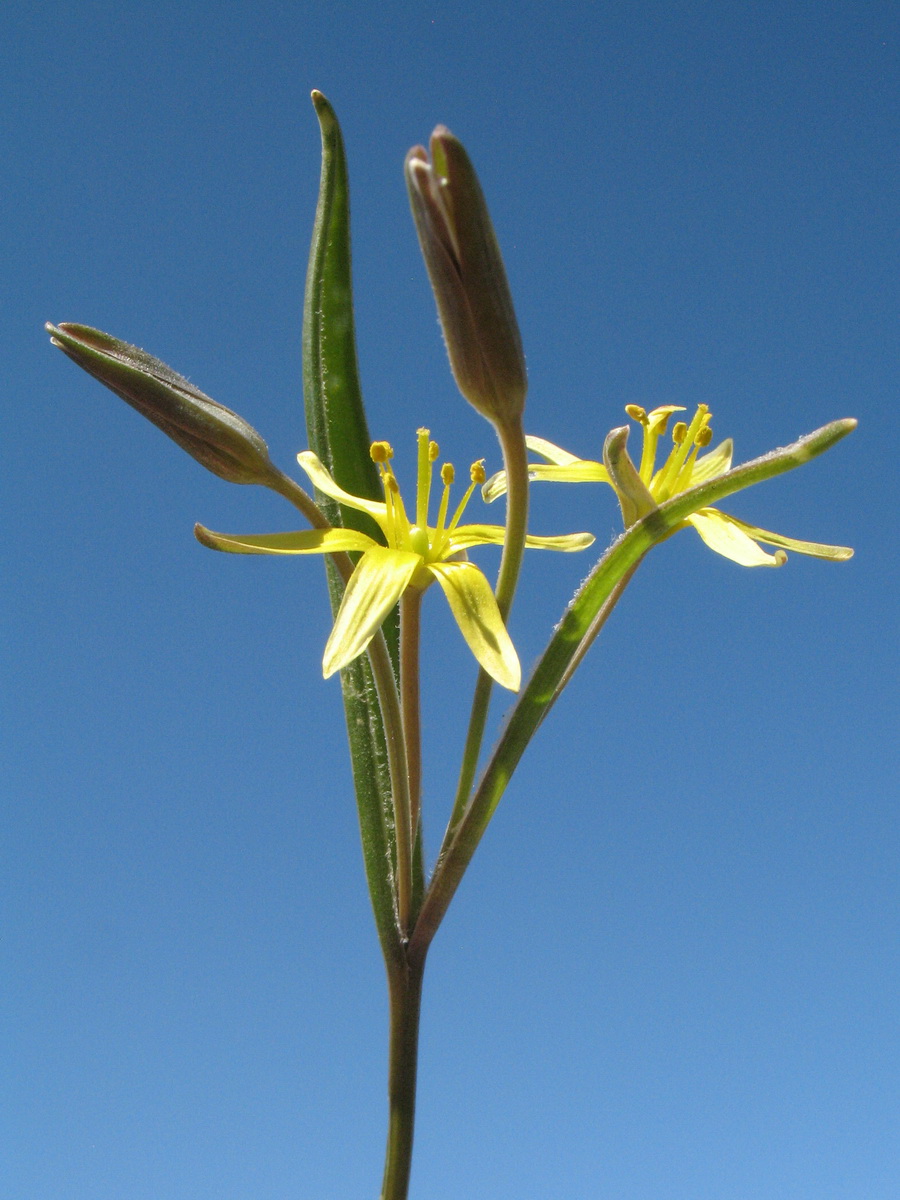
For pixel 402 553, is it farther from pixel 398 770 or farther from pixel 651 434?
pixel 651 434

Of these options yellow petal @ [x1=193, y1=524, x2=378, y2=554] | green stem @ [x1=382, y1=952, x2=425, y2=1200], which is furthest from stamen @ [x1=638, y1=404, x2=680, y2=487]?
green stem @ [x1=382, y1=952, x2=425, y2=1200]

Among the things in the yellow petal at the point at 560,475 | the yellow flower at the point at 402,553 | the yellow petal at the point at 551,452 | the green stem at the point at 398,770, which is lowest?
the green stem at the point at 398,770

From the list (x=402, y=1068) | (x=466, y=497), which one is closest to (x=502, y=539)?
(x=466, y=497)

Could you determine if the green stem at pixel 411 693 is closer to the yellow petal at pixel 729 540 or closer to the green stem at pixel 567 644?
the green stem at pixel 567 644

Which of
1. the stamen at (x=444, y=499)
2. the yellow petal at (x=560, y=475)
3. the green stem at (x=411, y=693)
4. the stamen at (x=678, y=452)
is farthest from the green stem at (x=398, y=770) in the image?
the stamen at (x=678, y=452)

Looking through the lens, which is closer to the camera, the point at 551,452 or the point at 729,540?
the point at 729,540

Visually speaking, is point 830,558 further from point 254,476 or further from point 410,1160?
point 410,1160

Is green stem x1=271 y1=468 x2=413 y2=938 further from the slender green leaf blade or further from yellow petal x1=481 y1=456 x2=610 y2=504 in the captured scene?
yellow petal x1=481 y1=456 x2=610 y2=504
